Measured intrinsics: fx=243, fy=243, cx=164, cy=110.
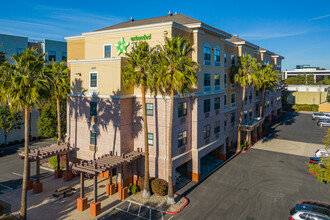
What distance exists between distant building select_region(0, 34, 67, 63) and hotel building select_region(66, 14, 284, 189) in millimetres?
23265

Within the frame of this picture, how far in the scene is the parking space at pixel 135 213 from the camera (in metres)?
21.1

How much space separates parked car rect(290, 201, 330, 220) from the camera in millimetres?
19016

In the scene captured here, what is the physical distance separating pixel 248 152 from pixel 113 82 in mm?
26905

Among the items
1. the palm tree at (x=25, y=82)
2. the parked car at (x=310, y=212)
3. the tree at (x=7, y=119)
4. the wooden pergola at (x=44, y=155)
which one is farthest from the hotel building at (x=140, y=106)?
the tree at (x=7, y=119)

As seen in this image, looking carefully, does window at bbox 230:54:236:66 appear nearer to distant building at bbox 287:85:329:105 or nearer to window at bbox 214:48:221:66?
window at bbox 214:48:221:66

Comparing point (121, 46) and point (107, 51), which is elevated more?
point (121, 46)

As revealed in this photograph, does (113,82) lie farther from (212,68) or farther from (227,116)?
(227,116)

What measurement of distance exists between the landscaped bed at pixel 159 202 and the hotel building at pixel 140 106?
7.47ft

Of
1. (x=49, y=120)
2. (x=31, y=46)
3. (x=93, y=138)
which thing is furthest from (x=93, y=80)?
(x=31, y=46)

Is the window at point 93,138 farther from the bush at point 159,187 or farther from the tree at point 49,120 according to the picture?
the tree at point 49,120

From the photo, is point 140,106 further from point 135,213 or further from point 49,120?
point 49,120

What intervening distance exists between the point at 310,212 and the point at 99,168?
18.0 m

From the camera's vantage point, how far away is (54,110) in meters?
39.4

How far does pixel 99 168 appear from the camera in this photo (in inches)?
866
